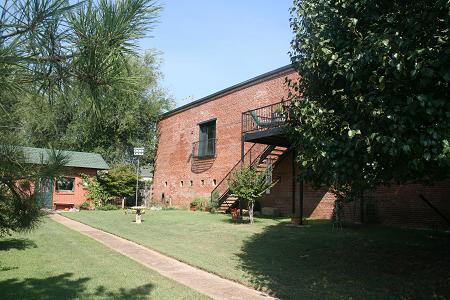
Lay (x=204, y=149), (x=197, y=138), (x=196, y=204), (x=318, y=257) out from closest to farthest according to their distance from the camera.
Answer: (x=318, y=257), (x=196, y=204), (x=204, y=149), (x=197, y=138)

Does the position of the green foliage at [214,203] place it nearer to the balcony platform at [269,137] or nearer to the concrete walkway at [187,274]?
the balcony platform at [269,137]

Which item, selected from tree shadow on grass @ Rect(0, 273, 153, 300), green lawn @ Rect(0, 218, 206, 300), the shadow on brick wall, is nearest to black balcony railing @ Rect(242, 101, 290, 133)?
the shadow on brick wall

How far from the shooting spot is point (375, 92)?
546 centimetres

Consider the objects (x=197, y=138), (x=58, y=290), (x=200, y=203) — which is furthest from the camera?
(x=197, y=138)

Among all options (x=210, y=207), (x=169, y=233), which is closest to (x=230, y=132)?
(x=210, y=207)

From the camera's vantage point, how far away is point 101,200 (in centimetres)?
2961

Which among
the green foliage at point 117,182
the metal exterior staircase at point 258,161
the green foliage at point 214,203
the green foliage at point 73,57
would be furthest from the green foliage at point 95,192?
the green foliage at point 73,57

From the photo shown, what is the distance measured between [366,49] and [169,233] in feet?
33.9

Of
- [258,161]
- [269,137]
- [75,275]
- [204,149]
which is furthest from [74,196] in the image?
[75,275]

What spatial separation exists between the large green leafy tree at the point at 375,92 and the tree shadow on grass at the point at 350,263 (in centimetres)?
181

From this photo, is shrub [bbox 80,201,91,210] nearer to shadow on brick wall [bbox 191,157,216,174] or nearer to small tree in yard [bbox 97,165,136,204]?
small tree in yard [bbox 97,165,136,204]

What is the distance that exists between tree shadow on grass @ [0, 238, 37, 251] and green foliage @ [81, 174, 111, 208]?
58.9 feet

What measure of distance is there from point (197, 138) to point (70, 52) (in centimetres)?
2504

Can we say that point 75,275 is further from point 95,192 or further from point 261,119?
point 95,192
